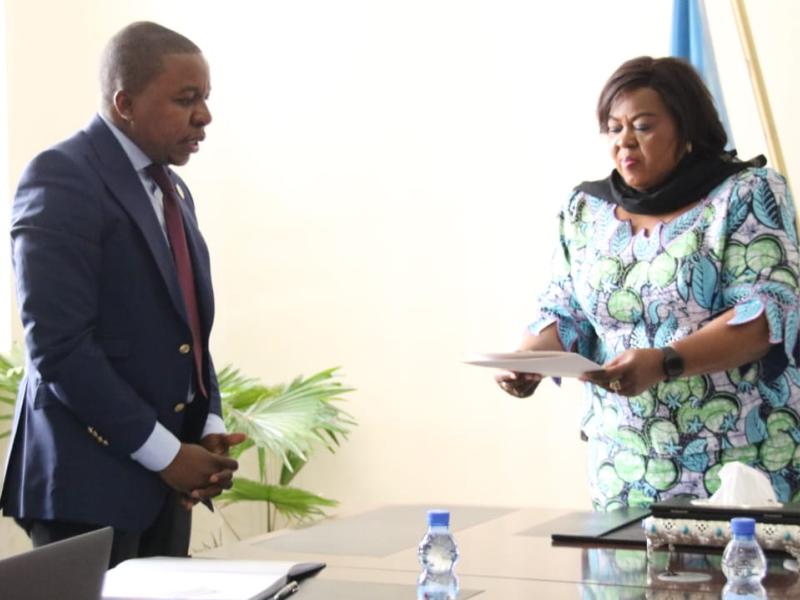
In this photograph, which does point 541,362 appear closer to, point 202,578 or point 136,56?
point 202,578

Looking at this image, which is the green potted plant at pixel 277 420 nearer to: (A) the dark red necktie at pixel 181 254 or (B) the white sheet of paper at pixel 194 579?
(A) the dark red necktie at pixel 181 254

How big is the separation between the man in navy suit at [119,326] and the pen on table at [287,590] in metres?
0.63

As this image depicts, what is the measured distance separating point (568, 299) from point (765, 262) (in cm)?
50

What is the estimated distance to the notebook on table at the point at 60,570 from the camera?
45.6 inches

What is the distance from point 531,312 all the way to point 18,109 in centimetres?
223

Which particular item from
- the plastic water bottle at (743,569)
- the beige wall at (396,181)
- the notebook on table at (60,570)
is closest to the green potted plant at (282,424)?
the beige wall at (396,181)

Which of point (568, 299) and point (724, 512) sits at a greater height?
point (568, 299)

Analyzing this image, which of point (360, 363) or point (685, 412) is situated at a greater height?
point (360, 363)

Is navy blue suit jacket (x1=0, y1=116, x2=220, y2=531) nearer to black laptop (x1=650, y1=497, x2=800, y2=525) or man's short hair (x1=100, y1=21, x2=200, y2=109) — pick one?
man's short hair (x1=100, y1=21, x2=200, y2=109)

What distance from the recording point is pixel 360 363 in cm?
516

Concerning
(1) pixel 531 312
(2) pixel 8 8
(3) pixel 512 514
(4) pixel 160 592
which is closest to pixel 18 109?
(2) pixel 8 8

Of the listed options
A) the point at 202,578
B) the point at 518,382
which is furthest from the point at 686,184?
the point at 202,578

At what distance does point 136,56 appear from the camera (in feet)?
8.75

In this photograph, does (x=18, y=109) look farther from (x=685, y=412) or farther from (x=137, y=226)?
(x=685, y=412)
